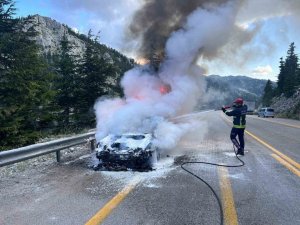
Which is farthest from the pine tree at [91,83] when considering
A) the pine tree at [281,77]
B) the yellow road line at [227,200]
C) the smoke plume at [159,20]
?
the pine tree at [281,77]

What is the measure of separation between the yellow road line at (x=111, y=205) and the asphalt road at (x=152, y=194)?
1 cm

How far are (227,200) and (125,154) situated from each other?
342cm

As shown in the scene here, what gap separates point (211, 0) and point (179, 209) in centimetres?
983

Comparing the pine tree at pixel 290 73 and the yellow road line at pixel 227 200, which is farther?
the pine tree at pixel 290 73

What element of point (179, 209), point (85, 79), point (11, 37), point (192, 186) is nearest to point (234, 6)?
point (192, 186)

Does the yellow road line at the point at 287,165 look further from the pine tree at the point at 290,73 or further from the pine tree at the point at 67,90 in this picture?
the pine tree at the point at 290,73

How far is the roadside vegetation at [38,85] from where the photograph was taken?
18347mm

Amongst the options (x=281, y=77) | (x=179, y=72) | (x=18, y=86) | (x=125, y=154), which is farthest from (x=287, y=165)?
(x=281, y=77)

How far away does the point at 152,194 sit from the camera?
239 inches

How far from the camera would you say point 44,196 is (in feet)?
19.9

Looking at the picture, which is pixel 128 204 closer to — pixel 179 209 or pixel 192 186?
pixel 179 209

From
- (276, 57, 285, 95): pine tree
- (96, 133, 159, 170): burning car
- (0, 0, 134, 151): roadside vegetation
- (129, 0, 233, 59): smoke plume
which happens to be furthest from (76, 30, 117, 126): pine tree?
(276, 57, 285, 95): pine tree

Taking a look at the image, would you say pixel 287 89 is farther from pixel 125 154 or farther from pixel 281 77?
pixel 125 154

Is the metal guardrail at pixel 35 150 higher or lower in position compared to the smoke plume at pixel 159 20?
lower
